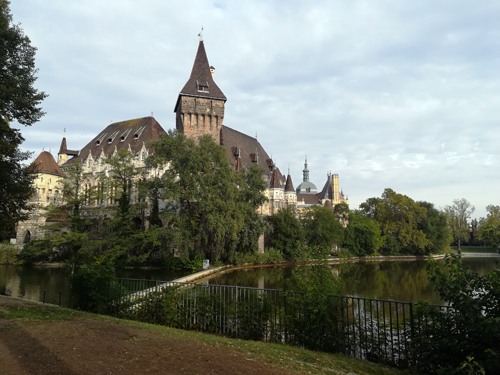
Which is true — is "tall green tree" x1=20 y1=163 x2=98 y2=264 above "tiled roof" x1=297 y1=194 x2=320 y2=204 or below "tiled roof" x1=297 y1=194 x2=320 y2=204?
below

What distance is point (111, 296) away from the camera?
35.6ft

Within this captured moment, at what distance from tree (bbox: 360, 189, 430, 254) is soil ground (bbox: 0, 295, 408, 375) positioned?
53102 millimetres

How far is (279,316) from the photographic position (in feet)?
28.1

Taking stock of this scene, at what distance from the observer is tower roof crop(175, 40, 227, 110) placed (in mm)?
42844

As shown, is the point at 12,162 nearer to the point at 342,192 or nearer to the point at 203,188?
the point at 203,188

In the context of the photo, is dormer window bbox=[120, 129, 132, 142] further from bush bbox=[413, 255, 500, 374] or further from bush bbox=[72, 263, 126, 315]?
bush bbox=[413, 255, 500, 374]

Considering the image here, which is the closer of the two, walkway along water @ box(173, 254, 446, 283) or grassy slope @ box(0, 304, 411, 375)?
grassy slope @ box(0, 304, 411, 375)

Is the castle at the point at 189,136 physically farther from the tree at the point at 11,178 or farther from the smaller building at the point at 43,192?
the tree at the point at 11,178

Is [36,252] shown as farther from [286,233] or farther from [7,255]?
[286,233]

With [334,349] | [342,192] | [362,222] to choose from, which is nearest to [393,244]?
[362,222]

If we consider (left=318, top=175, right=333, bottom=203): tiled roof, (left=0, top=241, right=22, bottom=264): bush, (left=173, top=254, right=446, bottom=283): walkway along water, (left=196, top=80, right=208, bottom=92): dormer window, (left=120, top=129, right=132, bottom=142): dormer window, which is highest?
(left=196, top=80, right=208, bottom=92): dormer window

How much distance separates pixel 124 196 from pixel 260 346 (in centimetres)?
2965

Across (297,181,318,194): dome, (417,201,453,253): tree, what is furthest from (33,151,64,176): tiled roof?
(297,181,318,194): dome

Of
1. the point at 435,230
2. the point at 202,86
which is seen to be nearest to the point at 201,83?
the point at 202,86
